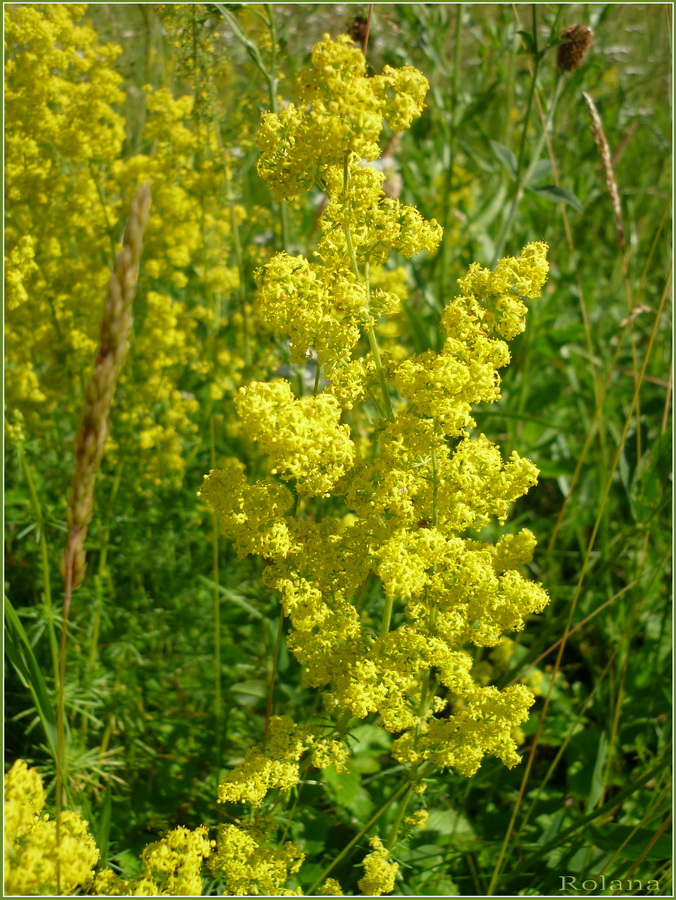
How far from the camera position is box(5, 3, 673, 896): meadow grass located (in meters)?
2.11

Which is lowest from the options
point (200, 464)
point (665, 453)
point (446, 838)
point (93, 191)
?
point (446, 838)

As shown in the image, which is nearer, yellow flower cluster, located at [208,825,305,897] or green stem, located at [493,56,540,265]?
yellow flower cluster, located at [208,825,305,897]

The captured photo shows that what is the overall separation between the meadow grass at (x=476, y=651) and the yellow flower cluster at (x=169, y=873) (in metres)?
0.16

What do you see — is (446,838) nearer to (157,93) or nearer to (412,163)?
(157,93)

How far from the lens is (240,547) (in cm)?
151

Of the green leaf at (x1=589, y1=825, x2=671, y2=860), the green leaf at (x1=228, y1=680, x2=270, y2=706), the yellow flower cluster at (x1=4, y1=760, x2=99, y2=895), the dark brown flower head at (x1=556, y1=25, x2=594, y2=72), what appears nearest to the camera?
the yellow flower cluster at (x1=4, y1=760, x2=99, y2=895)

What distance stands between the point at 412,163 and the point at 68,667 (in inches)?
126

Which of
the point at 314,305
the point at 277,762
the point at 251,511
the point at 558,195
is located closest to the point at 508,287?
the point at 314,305

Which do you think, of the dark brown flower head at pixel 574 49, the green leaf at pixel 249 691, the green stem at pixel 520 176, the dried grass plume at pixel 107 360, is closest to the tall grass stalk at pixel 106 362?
the dried grass plume at pixel 107 360

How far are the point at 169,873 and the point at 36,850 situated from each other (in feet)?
0.95

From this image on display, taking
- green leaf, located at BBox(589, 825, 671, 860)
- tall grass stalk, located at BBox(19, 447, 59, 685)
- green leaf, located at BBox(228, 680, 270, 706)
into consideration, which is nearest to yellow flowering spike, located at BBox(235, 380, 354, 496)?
tall grass stalk, located at BBox(19, 447, 59, 685)

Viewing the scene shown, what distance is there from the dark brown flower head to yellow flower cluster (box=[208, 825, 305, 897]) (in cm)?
260

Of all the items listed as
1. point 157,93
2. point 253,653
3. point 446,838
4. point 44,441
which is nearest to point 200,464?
point 44,441

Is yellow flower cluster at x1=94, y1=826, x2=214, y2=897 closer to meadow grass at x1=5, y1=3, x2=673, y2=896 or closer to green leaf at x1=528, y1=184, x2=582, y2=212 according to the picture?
meadow grass at x1=5, y1=3, x2=673, y2=896
